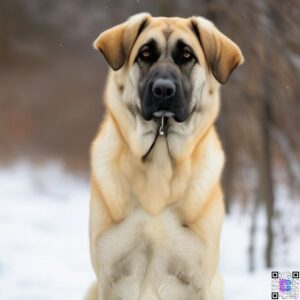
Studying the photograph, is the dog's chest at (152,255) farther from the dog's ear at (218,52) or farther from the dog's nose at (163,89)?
the dog's ear at (218,52)

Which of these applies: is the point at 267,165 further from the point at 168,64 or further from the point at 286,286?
the point at 168,64

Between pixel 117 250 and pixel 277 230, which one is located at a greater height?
pixel 277 230

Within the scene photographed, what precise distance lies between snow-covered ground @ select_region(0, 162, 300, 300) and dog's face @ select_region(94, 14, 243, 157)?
1.93 m

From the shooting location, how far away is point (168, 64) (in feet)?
10.7

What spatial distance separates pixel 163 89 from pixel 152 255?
32.4 inches

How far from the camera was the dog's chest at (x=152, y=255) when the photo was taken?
3350 mm

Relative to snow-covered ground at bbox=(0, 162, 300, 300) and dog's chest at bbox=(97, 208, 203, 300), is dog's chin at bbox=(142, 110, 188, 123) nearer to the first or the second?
dog's chest at bbox=(97, 208, 203, 300)

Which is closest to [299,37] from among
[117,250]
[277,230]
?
[277,230]

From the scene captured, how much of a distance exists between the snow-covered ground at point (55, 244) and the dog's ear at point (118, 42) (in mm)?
2168

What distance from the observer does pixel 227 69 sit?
3.34 m

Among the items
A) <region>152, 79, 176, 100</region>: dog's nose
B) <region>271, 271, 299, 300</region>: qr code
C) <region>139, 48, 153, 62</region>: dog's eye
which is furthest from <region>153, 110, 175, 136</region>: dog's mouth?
<region>271, 271, 299, 300</region>: qr code

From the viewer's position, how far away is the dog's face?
3.21m

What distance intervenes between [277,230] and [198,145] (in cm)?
375

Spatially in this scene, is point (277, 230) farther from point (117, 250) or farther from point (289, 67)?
point (117, 250)
